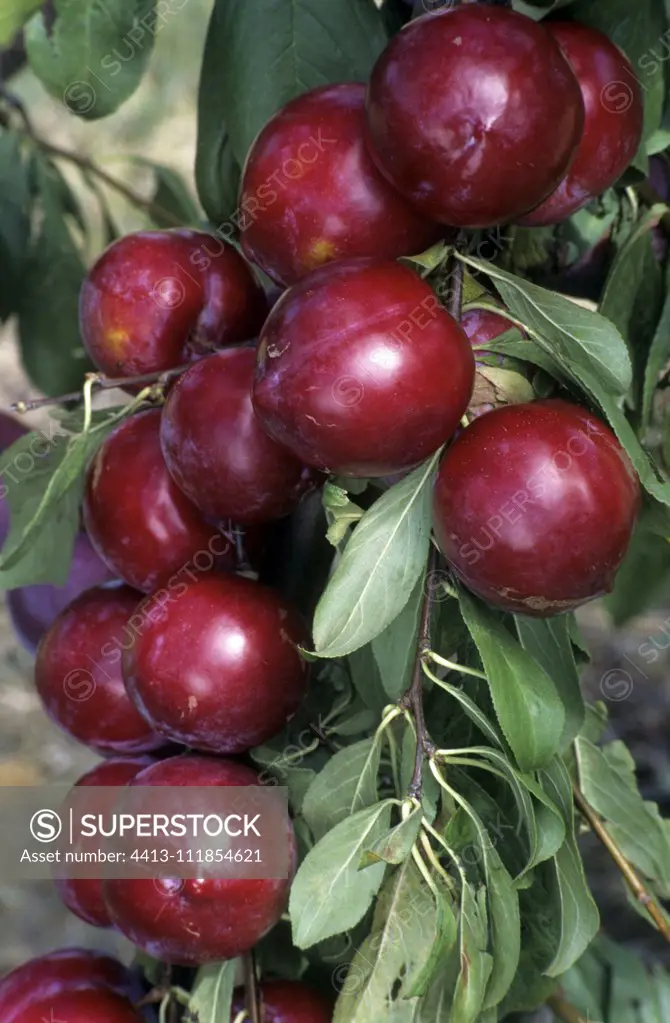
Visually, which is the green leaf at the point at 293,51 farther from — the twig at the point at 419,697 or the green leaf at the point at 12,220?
the green leaf at the point at 12,220

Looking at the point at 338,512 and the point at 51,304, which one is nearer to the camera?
the point at 338,512

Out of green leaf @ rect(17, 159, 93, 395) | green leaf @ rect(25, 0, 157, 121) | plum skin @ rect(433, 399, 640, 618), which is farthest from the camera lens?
green leaf @ rect(17, 159, 93, 395)

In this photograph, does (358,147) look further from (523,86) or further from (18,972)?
(18,972)

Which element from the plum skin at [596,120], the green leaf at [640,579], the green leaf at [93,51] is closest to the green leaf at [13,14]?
the green leaf at [93,51]

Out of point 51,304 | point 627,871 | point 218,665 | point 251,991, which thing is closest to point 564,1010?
→ point 627,871

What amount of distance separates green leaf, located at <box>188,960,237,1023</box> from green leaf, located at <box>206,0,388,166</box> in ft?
1.47

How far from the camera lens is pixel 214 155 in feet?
2.08

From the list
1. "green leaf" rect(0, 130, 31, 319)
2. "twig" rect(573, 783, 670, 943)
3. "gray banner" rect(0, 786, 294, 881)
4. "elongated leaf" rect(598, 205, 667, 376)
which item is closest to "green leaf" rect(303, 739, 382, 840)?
"gray banner" rect(0, 786, 294, 881)

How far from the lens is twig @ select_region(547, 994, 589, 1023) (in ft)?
2.08

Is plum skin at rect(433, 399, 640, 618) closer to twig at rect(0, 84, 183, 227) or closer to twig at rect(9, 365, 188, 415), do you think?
twig at rect(9, 365, 188, 415)

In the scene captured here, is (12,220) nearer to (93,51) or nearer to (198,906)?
(93,51)

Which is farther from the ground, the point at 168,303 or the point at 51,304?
the point at 168,303

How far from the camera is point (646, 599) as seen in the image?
0.78m

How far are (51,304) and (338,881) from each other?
633 mm
